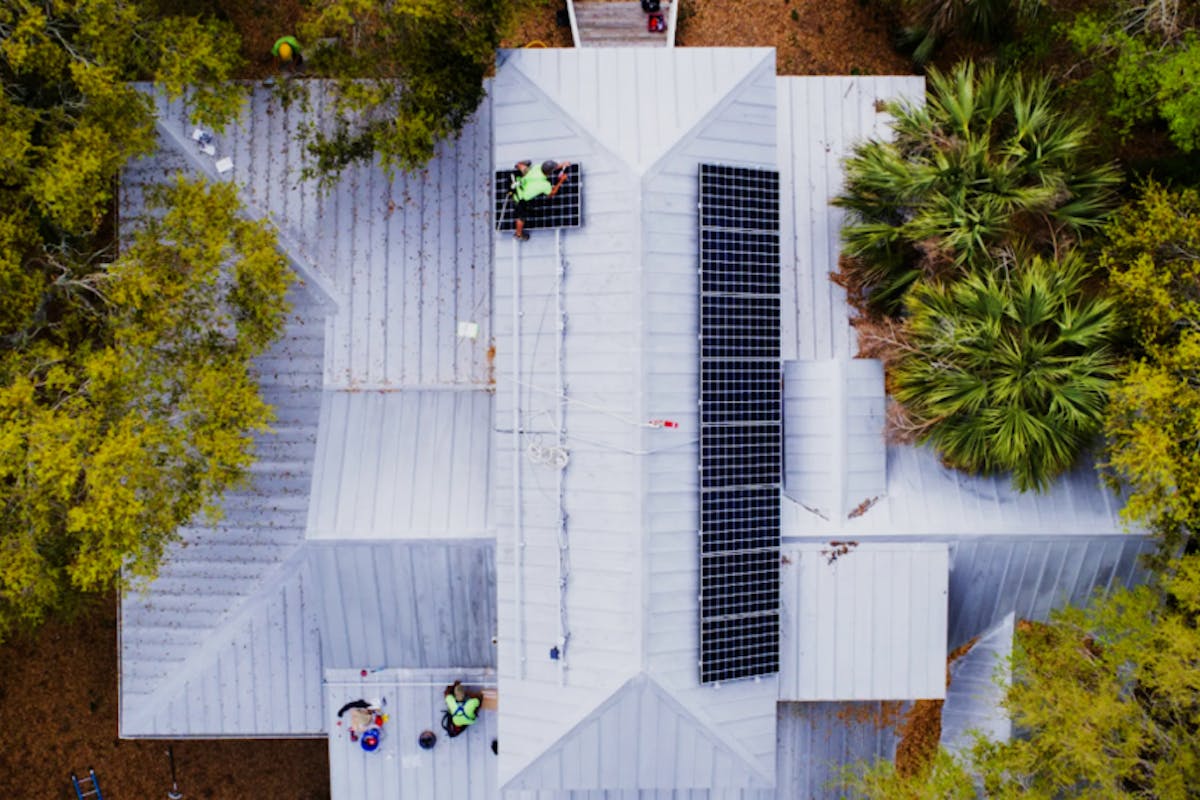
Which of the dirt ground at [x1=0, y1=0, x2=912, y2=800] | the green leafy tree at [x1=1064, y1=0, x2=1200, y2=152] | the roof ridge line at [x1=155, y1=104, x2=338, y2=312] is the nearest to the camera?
the green leafy tree at [x1=1064, y1=0, x2=1200, y2=152]

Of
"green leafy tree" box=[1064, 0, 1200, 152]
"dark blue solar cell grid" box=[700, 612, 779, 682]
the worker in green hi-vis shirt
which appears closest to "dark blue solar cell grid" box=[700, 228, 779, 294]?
"dark blue solar cell grid" box=[700, 612, 779, 682]

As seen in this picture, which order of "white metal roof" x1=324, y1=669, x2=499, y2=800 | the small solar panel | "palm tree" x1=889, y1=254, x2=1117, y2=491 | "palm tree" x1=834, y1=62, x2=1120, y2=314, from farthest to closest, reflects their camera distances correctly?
1. "white metal roof" x1=324, y1=669, x2=499, y2=800
2. "palm tree" x1=834, y1=62, x2=1120, y2=314
3. "palm tree" x1=889, y1=254, x2=1117, y2=491
4. the small solar panel

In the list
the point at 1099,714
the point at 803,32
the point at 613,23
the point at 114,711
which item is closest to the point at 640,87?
the point at 613,23

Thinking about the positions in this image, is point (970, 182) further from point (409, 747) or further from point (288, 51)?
point (409, 747)

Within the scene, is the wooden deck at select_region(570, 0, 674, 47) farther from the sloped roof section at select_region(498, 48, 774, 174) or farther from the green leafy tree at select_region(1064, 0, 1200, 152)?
the green leafy tree at select_region(1064, 0, 1200, 152)

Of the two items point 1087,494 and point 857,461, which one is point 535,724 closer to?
point 857,461

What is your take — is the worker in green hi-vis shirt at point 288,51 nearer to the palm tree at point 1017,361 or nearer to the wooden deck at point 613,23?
the wooden deck at point 613,23

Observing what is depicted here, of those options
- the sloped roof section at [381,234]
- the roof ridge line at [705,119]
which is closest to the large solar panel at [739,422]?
the roof ridge line at [705,119]
